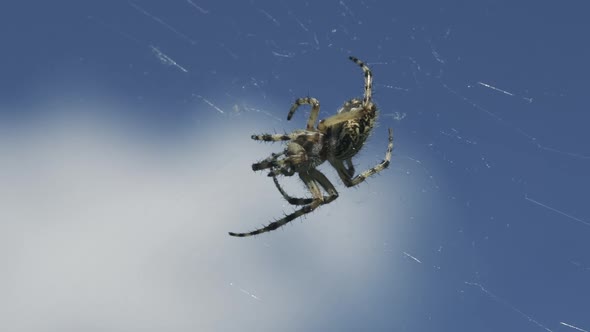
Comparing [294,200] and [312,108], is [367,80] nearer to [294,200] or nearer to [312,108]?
[312,108]

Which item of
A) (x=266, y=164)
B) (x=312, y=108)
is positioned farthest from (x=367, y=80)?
(x=266, y=164)

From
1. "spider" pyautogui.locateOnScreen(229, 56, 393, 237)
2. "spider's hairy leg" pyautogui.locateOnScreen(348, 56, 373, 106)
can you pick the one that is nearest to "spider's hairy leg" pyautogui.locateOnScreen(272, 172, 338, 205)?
"spider" pyautogui.locateOnScreen(229, 56, 393, 237)

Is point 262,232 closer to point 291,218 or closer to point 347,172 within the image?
point 291,218

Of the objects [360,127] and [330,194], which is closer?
[360,127]

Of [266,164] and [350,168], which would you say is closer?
[266,164]

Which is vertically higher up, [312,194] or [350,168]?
[350,168]

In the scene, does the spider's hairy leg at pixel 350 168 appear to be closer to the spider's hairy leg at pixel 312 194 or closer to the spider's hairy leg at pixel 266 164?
the spider's hairy leg at pixel 312 194

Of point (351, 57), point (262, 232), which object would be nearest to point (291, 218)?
point (262, 232)

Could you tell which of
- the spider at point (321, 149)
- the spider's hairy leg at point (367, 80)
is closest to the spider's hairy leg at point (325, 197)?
the spider at point (321, 149)
